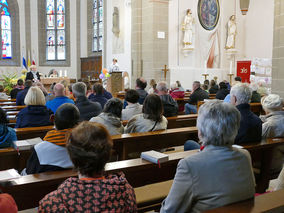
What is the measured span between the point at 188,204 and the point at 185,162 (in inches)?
8.7

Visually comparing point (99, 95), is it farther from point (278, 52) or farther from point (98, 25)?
point (98, 25)

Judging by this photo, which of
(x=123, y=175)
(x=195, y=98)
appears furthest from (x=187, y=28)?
(x=123, y=175)

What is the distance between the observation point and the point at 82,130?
1478 millimetres

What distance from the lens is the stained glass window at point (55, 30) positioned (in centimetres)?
1795

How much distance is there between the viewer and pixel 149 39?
39.1ft

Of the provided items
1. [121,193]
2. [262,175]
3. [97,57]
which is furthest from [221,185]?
[97,57]

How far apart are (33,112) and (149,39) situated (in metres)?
8.43

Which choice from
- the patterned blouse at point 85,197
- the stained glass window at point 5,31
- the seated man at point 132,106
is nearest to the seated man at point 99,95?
the seated man at point 132,106

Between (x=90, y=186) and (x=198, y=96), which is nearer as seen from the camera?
(x=90, y=186)

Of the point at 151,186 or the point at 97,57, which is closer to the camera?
the point at 151,186

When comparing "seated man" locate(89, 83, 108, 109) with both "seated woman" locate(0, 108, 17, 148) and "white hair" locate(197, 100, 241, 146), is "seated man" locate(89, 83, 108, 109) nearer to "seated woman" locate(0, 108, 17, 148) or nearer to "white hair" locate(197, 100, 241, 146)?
"seated woman" locate(0, 108, 17, 148)

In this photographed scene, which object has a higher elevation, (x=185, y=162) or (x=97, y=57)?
(x=97, y=57)

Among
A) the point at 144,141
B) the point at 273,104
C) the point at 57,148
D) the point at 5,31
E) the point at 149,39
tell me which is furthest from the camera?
the point at 5,31

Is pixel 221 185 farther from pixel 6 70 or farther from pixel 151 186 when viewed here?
pixel 6 70
